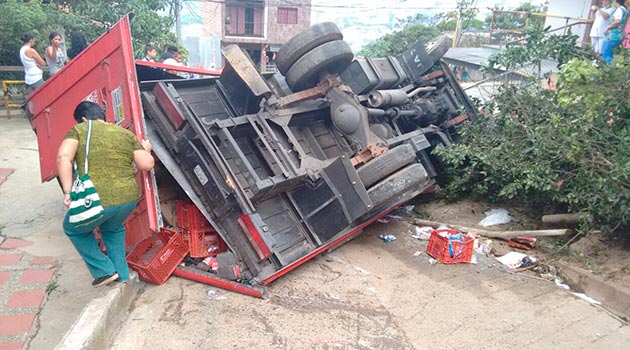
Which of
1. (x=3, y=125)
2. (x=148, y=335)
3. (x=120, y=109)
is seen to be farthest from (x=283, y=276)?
(x=3, y=125)

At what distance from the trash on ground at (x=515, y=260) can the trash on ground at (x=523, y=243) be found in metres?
0.19

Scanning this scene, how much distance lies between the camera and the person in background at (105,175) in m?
2.95

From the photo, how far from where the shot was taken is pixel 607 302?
3.66 metres

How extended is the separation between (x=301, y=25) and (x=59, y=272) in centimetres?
2874

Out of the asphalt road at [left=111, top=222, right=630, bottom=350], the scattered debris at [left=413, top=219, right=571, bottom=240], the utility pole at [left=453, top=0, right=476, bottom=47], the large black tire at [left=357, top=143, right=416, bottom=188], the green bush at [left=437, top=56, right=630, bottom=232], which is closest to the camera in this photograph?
the asphalt road at [left=111, top=222, right=630, bottom=350]

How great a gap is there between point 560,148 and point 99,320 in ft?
14.3

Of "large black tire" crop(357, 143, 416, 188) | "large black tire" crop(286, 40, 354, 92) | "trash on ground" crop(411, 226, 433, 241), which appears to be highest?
"large black tire" crop(286, 40, 354, 92)

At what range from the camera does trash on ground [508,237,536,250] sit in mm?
4551

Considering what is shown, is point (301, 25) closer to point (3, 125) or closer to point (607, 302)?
point (3, 125)

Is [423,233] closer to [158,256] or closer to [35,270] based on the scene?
[158,256]

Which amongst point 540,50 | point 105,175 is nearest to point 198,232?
point 105,175

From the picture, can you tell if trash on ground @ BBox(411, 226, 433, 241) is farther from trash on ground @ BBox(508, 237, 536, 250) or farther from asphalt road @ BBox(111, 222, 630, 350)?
trash on ground @ BBox(508, 237, 536, 250)

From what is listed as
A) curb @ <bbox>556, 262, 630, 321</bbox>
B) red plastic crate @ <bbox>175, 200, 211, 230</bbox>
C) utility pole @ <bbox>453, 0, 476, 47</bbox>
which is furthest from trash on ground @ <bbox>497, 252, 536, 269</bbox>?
utility pole @ <bbox>453, 0, 476, 47</bbox>

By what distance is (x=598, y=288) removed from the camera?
375 centimetres
